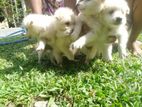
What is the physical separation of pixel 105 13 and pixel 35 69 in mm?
923

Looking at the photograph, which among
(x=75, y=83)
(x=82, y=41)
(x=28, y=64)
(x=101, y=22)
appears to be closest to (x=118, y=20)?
(x=101, y=22)

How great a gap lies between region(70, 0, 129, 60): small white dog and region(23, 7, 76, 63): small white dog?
3.8 inches

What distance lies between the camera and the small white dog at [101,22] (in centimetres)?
341

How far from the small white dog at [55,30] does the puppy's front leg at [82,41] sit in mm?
141

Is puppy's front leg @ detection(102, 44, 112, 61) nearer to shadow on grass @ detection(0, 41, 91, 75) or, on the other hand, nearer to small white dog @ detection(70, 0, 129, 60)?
small white dog @ detection(70, 0, 129, 60)

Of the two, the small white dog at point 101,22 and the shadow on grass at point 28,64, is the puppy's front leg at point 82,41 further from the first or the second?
the shadow on grass at point 28,64

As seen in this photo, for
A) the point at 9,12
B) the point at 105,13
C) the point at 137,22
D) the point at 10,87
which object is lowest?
the point at 10,87

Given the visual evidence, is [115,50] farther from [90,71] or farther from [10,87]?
[10,87]

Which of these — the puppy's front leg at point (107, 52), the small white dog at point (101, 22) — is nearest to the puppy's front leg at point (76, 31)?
the small white dog at point (101, 22)

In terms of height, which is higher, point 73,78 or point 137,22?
point 137,22

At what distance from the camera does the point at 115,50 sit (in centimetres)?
455

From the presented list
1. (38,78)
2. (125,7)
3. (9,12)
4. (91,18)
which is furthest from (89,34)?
(9,12)

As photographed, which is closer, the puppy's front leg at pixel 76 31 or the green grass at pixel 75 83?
the green grass at pixel 75 83

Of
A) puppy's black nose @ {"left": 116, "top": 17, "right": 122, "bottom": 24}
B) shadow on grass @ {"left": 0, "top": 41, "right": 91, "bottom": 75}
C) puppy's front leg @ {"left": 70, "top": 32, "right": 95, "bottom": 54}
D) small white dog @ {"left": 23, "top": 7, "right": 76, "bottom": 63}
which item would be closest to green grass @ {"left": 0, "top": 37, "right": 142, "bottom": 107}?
shadow on grass @ {"left": 0, "top": 41, "right": 91, "bottom": 75}
